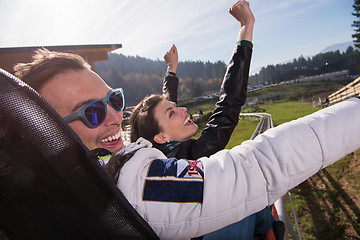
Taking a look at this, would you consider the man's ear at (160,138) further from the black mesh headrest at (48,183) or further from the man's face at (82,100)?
the black mesh headrest at (48,183)

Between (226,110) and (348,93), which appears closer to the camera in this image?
(226,110)

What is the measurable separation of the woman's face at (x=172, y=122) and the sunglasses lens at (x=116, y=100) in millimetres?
730

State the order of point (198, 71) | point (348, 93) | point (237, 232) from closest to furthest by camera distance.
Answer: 1. point (237, 232)
2. point (348, 93)
3. point (198, 71)

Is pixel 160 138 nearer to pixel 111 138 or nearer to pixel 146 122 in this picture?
pixel 146 122

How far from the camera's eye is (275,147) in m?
1.06

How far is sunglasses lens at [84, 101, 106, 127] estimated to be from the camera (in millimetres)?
1451

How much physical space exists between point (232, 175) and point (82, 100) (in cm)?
120

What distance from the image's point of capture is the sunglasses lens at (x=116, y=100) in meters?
1.71

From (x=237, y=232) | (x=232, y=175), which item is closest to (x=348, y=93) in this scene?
(x=237, y=232)

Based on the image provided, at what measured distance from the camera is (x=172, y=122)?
2504 millimetres

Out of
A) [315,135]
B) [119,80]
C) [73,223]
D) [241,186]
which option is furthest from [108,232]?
[119,80]

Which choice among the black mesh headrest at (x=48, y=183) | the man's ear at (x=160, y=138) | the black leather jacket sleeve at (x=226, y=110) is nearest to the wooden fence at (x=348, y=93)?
the black leather jacket sleeve at (x=226, y=110)

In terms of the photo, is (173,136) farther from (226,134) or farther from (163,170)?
(163,170)

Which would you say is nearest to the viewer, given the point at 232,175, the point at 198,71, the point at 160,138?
the point at 232,175
